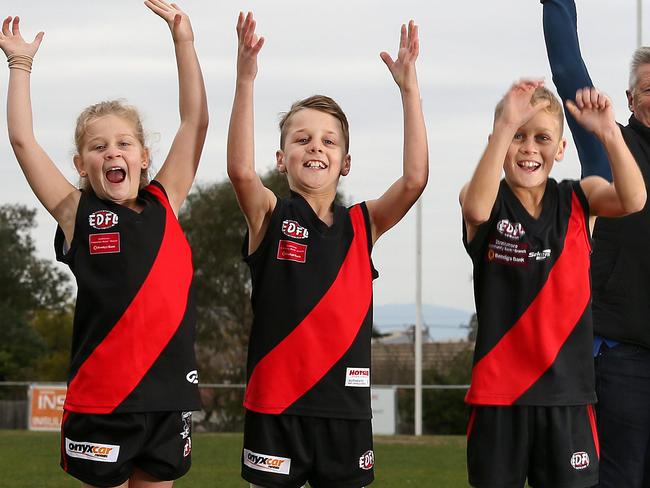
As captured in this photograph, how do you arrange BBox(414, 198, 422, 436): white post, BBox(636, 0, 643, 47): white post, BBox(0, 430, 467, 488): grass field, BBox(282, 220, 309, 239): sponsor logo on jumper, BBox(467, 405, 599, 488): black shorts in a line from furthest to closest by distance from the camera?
1. BBox(414, 198, 422, 436): white post
2. BBox(636, 0, 643, 47): white post
3. BBox(0, 430, 467, 488): grass field
4. BBox(282, 220, 309, 239): sponsor logo on jumper
5. BBox(467, 405, 599, 488): black shorts

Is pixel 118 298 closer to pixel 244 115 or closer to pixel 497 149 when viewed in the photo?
pixel 244 115

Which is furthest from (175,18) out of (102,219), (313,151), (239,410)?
(239,410)

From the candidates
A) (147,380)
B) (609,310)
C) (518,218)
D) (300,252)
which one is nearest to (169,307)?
(147,380)

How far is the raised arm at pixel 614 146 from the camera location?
4379 millimetres

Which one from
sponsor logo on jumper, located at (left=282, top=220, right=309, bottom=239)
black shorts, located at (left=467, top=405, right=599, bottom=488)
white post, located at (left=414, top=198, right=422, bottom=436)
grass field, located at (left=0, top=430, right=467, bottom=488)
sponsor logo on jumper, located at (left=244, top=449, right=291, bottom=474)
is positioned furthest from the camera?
white post, located at (left=414, top=198, right=422, bottom=436)

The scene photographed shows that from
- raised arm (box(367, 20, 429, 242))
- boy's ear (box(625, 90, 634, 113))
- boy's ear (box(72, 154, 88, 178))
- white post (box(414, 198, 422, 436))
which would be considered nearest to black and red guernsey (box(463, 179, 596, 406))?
raised arm (box(367, 20, 429, 242))

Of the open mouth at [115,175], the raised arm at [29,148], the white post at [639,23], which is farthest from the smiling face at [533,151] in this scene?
the white post at [639,23]

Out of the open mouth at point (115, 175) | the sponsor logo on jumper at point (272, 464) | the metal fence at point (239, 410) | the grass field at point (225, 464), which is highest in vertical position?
the open mouth at point (115, 175)

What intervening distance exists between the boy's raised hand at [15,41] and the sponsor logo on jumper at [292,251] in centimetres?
128

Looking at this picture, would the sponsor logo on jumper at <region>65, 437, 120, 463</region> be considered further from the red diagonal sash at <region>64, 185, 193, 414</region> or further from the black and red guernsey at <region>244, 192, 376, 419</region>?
the black and red guernsey at <region>244, 192, 376, 419</region>

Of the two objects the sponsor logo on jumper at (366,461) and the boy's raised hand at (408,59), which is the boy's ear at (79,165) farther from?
the sponsor logo on jumper at (366,461)

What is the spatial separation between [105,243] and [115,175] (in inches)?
11.8

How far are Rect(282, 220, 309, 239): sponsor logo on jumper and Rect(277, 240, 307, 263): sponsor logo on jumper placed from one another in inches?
1.4

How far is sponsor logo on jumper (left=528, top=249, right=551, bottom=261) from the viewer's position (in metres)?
4.46
